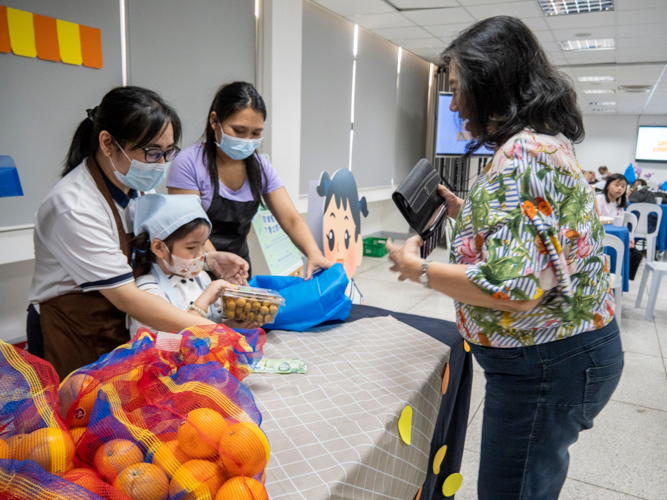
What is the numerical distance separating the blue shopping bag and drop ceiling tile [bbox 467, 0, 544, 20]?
13.4ft

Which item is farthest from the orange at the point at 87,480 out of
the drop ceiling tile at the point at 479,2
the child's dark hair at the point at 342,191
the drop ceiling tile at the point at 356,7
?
the drop ceiling tile at the point at 479,2

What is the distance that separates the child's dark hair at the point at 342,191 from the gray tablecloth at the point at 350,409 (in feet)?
4.41

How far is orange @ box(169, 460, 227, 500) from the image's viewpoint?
58 centimetres

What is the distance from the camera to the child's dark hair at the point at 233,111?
5.80ft

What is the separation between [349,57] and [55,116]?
3.57 metres

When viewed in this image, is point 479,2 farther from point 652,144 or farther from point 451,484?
point 652,144

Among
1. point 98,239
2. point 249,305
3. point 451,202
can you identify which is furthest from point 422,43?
point 98,239

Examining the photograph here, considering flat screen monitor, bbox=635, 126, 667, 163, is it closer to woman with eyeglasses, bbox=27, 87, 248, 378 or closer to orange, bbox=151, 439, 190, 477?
woman with eyeglasses, bbox=27, 87, 248, 378

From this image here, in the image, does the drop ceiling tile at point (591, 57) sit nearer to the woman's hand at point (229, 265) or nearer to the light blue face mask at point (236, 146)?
the light blue face mask at point (236, 146)

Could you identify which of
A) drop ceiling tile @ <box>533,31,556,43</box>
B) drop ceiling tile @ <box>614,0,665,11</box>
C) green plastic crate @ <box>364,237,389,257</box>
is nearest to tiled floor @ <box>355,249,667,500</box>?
green plastic crate @ <box>364,237,389,257</box>

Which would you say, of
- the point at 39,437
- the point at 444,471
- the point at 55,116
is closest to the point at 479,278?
the point at 39,437

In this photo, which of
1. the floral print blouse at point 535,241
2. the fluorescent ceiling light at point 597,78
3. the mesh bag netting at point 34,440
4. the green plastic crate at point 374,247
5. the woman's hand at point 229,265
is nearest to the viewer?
the mesh bag netting at point 34,440

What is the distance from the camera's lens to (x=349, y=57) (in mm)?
5254

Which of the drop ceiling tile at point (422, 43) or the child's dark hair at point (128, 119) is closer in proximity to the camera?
the child's dark hair at point (128, 119)
